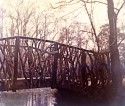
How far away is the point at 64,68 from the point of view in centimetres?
1380

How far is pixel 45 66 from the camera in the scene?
41.3ft

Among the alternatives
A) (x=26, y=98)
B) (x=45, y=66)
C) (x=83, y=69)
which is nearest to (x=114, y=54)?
(x=83, y=69)

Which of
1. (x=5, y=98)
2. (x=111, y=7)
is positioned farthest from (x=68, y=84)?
(x=5, y=98)

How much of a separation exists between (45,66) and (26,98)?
15.8m

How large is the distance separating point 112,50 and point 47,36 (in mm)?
36260

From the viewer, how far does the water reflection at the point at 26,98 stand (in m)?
24.8

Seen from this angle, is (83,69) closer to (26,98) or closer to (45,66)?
(45,66)

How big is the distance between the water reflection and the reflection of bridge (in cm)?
912

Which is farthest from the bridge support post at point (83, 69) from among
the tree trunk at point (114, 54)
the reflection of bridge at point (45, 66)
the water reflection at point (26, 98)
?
the water reflection at point (26, 98)

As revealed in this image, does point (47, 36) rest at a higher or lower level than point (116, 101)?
higher

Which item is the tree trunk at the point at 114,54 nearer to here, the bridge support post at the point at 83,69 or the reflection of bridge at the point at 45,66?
the reflection of bridge at the point at 45,66

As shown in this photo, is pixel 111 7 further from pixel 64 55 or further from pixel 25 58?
pixel 25 58

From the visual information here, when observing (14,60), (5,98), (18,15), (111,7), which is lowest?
(5,98)

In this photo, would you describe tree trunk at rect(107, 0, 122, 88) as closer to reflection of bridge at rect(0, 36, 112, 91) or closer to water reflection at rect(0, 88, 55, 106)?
reflection of bridge at rect(0, 36, 112, 91)
